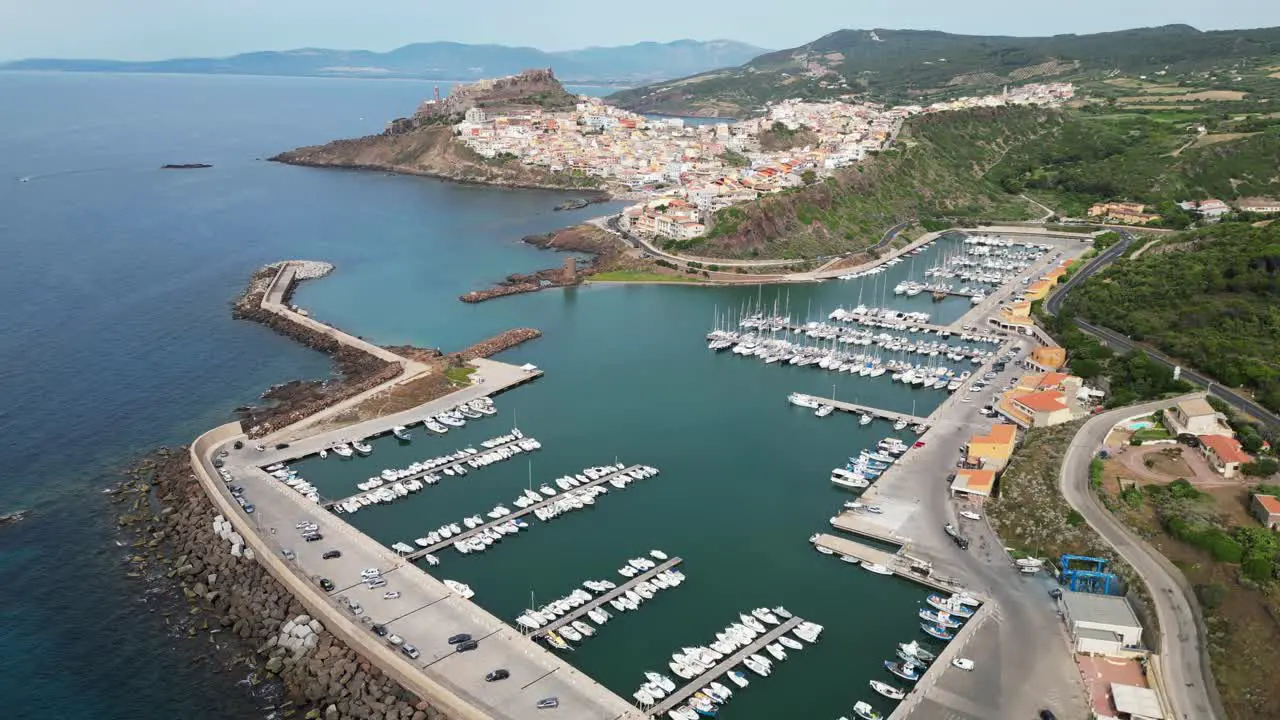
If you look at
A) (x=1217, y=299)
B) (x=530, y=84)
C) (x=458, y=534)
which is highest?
(x=530, y=84)

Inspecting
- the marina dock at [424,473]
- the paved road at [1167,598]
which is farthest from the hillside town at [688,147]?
the paved road at [1167,598]

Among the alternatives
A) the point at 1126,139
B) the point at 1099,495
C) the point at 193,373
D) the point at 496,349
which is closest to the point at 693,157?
the point at 1126,139

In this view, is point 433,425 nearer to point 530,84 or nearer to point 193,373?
point 193,373

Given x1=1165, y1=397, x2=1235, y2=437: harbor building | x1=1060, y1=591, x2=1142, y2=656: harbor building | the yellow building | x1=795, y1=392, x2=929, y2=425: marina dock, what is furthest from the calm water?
x1=1165, y1=397, x2=1235, y2=437: harbor building

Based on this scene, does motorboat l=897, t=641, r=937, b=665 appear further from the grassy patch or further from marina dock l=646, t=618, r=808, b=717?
the grassy patch

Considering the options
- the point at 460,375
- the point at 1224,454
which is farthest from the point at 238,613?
the point at 1224,454

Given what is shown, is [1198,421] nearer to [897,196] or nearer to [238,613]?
[238,613]
